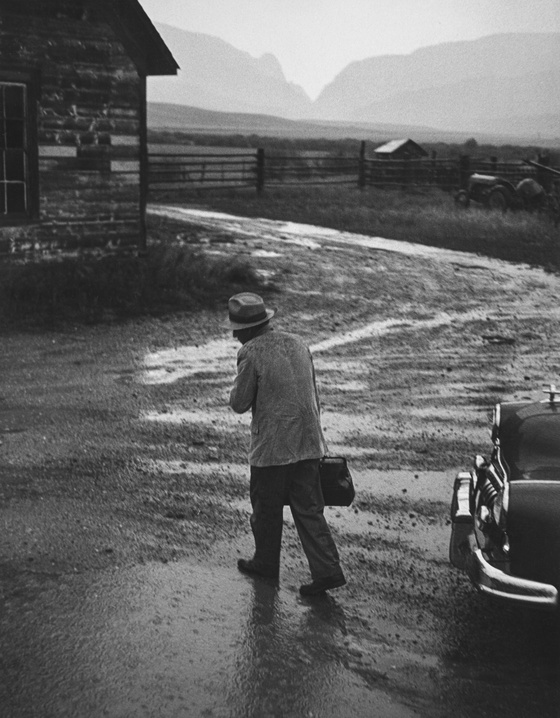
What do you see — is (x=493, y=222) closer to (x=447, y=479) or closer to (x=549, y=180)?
(x=549, y=180)

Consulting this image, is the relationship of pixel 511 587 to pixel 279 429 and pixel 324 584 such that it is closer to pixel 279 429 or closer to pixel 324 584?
pixel 324 584

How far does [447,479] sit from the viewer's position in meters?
6.64

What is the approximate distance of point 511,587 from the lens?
3994 mm

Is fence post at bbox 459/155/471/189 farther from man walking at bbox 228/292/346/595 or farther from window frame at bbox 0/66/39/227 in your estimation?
man walking at bbox 228/292/346/595

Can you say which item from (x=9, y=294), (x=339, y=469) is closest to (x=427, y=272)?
(x=9, y=294)

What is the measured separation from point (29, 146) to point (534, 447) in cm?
1015

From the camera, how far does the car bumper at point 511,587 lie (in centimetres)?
393

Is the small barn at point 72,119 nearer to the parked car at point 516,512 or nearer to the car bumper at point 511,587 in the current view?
the parked car at point 516,512

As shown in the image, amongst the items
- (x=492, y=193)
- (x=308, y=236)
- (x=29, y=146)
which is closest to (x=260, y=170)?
(x=492, y=193)

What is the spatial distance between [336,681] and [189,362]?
20.2 feet

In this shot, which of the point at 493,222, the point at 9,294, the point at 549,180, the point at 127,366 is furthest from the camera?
the point at 549,180

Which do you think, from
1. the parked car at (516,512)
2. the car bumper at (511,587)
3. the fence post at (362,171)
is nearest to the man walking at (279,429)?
the parked car at (516,512)

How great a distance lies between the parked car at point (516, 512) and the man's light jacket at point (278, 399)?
842 millimetres

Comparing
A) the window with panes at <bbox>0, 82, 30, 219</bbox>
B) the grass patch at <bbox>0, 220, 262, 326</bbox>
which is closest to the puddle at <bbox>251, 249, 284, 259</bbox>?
the grass patch at <bbox>0, 220, 262, 326</bbox>
